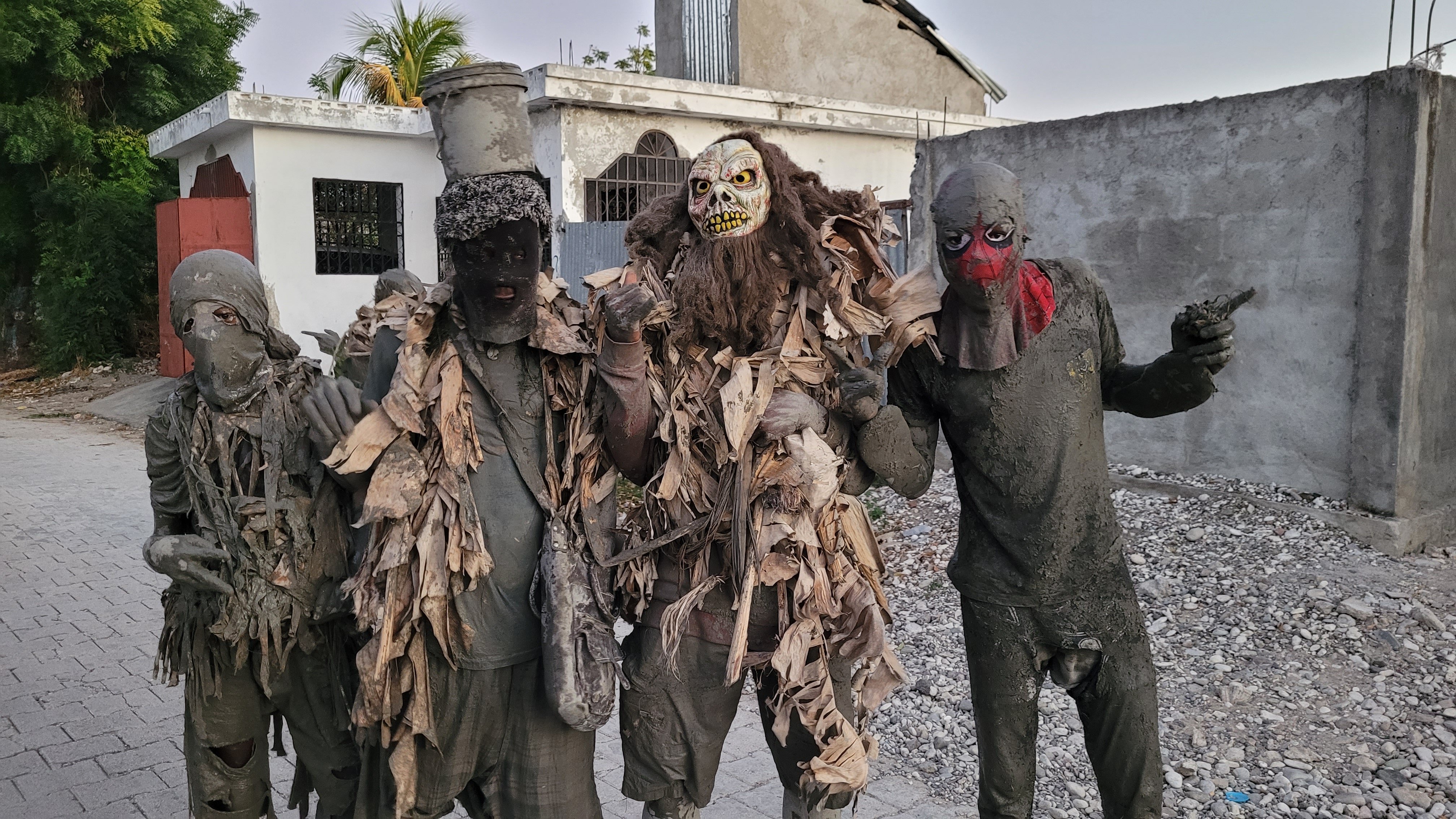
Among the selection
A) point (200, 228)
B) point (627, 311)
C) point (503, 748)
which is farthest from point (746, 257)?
point (200, 228)

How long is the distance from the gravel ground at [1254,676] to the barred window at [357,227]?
10311 millimetres

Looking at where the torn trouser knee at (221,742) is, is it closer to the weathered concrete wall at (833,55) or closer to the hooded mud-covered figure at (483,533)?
the hooded mud-covered figure at (483,533)

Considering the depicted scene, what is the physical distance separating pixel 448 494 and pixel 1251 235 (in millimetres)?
5749

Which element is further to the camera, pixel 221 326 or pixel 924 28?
pixel 924 28

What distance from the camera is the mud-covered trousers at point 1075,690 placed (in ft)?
8.99

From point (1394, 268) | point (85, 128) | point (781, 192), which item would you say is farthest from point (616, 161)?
point (85, 128)

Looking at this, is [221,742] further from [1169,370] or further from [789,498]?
[1169,370]

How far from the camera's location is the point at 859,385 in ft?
8.75

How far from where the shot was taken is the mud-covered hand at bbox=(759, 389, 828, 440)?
8.80ft

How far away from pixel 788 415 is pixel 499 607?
0.88m

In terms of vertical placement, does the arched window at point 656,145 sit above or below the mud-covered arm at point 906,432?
above

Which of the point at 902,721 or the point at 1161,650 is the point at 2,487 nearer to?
the point at 902,721

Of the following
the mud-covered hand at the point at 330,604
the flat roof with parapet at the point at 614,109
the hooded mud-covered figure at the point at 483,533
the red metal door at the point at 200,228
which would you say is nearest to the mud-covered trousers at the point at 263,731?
the mud-covered hand at the point at 330,604

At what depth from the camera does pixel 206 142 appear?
15.0 metres
